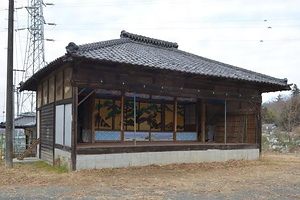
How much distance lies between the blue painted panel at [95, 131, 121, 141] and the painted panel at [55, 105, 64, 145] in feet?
5.24

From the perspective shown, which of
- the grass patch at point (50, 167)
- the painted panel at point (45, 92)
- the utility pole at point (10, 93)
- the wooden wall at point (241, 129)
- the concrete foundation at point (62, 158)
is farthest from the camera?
the wooden wall at point (241, 129)

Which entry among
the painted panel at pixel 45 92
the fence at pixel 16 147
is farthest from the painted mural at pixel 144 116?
the fence at pixel 16 147

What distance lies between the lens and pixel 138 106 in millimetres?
13570

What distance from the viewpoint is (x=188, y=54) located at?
1539 centimetres

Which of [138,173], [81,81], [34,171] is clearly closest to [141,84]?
[81,81]

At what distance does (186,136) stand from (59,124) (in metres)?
5.91

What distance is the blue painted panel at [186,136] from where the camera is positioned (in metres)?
14.1

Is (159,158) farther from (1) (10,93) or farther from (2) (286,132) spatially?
(2) (286,132)

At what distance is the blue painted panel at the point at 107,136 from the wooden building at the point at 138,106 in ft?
0.13

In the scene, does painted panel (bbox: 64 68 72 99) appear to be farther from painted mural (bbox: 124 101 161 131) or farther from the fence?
the fence

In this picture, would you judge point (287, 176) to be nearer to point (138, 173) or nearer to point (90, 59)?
point (138, 173)

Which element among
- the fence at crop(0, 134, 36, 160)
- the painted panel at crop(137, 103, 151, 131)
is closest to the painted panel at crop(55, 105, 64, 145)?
the painted panel at crop(137, 103, 151, 131)

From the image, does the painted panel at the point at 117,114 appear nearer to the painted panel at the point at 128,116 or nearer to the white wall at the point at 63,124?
the painted panel at the point at 128,116

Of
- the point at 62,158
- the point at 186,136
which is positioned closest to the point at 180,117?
the point at 186,136
